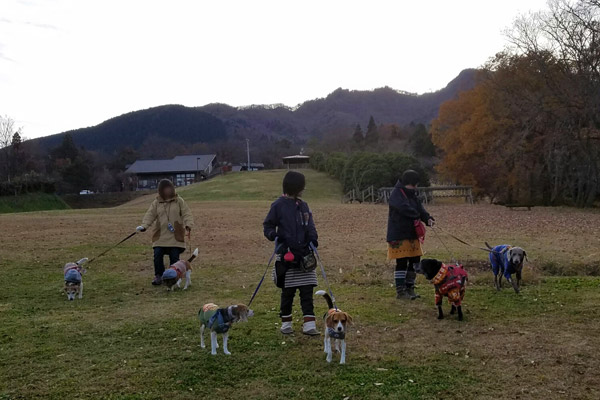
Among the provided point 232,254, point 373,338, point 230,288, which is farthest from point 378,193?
point 373,338

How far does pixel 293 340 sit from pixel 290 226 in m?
1.33

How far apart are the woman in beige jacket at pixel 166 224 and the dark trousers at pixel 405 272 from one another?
3.89 metres

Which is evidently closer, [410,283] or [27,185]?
[410,283]

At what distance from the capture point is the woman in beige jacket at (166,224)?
9.32 metres

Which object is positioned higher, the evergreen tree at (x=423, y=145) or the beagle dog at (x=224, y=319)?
the evergreen tree at (x=423, y=145)

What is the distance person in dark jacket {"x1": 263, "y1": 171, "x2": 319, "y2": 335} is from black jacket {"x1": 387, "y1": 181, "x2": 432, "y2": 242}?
2104 mm

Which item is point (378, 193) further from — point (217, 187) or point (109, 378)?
point (109, 378)

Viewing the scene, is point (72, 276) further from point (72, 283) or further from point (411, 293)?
point (411, 293)

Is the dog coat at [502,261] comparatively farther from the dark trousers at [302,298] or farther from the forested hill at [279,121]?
the forested hill at [279,121]

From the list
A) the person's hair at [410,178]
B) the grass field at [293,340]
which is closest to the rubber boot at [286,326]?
the grass field at [293,340]

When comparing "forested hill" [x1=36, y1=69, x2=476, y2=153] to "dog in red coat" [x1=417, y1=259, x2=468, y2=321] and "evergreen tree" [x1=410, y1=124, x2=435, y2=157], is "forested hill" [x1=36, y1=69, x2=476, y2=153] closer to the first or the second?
"evergreen tree" [x1=410, y1=124, x2=435, y2=157]

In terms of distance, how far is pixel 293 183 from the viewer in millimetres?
6043

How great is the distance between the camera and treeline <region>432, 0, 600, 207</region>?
28.5 m

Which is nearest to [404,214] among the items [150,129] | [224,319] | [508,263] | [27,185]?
[508,263]
